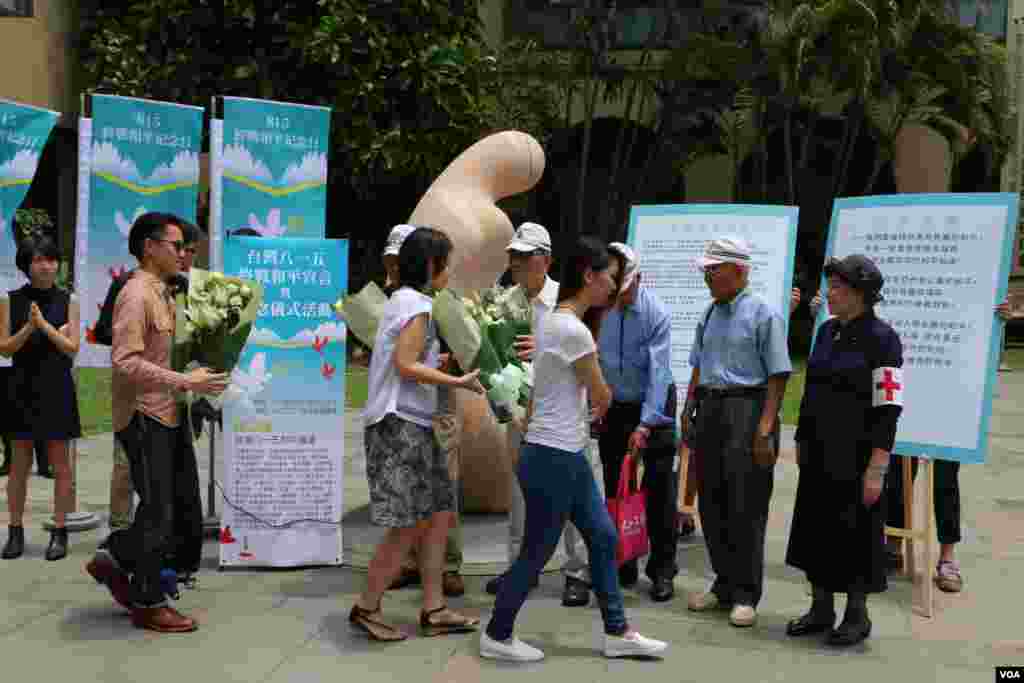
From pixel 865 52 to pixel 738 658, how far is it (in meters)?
15.4

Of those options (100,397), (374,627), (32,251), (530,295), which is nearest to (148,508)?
(374,627)

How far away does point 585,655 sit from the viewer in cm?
495

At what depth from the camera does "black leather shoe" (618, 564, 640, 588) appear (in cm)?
608

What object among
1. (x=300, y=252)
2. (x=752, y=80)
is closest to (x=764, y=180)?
(x=752, y=80)

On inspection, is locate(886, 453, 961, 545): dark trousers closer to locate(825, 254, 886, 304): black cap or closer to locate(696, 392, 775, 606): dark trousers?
locate(696, 392, 775, 606): dark trousers

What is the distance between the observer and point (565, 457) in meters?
4.68

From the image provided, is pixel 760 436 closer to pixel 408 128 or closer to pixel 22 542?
pixel 22 542

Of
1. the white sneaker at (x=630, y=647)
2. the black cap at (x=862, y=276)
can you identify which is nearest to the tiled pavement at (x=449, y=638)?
the white sneaker at (x=630, y=647)

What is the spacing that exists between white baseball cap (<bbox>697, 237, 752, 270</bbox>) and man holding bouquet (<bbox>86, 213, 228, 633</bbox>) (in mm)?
2179

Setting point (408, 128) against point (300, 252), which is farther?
point (408, 128)

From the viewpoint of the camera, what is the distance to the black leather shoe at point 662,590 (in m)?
5.85

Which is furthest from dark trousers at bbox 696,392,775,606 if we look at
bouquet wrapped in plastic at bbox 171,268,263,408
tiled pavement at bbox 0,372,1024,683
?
bouquet wrapped in plastic at bbox 171,268,263,408

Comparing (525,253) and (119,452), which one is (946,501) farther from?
(119,452)

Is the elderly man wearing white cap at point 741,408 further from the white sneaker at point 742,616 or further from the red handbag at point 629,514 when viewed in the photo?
the red handbag at point 629,514
